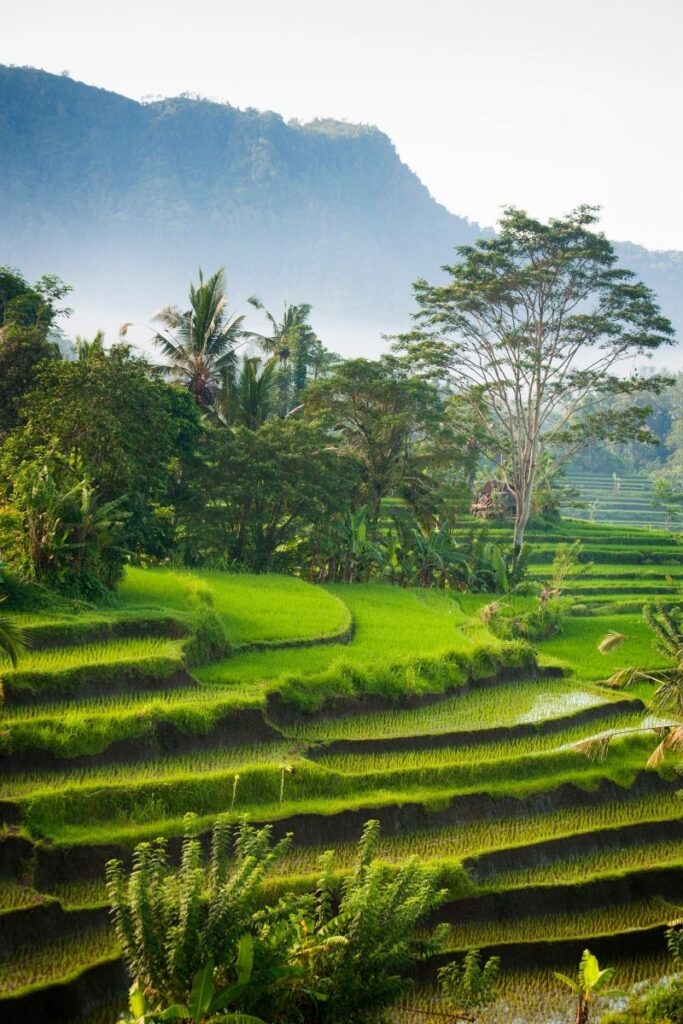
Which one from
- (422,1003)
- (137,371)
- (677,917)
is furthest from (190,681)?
(137,371)

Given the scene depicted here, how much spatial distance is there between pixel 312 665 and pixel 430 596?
6.77 metres

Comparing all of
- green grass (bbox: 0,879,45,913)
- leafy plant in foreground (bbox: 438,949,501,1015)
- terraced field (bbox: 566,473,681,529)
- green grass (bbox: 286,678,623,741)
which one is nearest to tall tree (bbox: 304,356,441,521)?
green grass (bbox: 286,678,623,741)

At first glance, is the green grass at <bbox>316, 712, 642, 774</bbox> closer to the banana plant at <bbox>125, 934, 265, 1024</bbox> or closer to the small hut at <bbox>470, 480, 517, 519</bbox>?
the banana plant at <bbox>125, 934, 265, 1024</bbox>

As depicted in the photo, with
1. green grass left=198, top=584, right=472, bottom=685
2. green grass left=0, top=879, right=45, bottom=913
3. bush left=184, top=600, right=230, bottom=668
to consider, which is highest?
bush left=184, top=600, right=230, bottom=668

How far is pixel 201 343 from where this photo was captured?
64.7 ft

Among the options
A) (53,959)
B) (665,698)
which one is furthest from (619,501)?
(53,959)

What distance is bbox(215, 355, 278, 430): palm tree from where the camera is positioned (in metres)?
19.9

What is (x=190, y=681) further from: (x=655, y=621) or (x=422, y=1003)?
(x=655, y=621)

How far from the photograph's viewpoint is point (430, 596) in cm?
1733

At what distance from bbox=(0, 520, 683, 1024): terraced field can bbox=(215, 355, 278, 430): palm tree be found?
316 inches

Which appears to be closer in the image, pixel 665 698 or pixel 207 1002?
pixel 207 1002

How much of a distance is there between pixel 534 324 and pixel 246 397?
758cm

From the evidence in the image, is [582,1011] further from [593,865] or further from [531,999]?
[593,865]

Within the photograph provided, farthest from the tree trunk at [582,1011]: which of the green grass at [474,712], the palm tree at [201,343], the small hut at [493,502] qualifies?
the small hut at [493,502]
